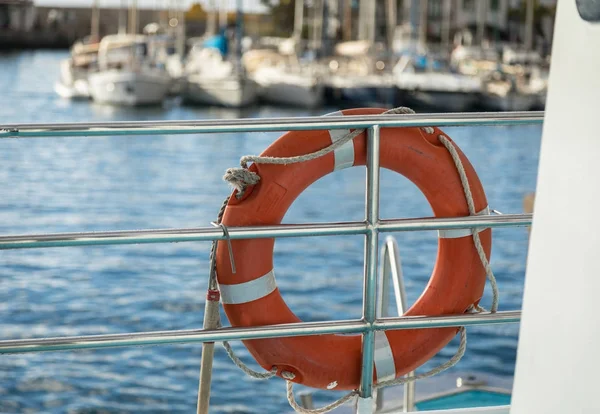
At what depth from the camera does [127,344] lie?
72.1 inches

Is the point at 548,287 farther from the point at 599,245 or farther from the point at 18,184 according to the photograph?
the point at 18,184

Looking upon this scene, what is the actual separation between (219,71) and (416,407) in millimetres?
26097

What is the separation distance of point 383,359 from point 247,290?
343 mm

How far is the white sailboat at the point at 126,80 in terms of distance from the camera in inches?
1049

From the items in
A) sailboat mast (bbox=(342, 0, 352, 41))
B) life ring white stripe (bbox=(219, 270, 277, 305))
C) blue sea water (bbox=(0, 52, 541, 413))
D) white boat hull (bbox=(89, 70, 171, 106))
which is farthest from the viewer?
sailboat mast (bbox=(342, 0, 352, 41))

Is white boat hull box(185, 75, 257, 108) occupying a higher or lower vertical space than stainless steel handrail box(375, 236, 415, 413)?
lower

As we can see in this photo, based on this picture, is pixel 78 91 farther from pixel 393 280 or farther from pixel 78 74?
pixel 393 280

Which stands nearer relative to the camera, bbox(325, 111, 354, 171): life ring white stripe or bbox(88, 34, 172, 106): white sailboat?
bbox(325, 111, 354, 171): life ring white stripe

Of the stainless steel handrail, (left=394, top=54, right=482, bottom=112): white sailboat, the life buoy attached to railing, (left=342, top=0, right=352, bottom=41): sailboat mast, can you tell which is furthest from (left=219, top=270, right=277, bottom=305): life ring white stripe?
(left=342, top=0, right=352, bottom=41): sailboat mast

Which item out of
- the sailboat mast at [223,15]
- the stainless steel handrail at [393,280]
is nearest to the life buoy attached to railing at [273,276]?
the stainless steel handrail at [393,280]

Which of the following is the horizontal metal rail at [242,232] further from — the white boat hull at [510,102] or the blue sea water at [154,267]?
the white boat hull at [510,102]

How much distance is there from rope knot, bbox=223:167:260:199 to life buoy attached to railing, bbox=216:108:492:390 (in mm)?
17

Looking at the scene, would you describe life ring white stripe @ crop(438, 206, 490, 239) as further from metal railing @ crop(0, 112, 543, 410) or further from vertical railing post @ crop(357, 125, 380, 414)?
vertical railing post @ crop(357, 125, 380, 414)

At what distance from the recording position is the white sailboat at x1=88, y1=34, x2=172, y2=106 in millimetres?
26656
